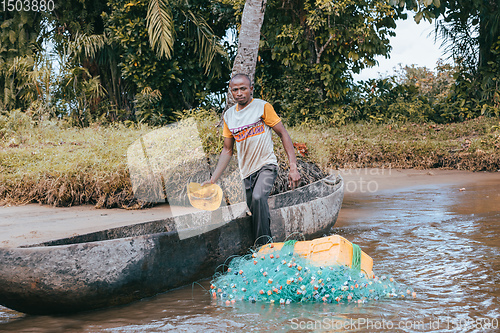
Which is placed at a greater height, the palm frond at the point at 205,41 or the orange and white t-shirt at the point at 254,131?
the palm frond at the point at 205,41

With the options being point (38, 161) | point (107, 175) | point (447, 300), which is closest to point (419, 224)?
point (447, 300)

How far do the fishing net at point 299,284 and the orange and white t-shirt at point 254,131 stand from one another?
89 cm

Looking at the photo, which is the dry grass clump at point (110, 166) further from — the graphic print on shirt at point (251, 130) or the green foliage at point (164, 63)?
the green foliage at point (164, 63)

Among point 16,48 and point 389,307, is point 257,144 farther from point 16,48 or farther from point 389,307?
point 16,48

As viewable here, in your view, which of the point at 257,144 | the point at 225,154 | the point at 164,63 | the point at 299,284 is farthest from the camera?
the point at 164,63

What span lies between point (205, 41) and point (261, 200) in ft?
29.4

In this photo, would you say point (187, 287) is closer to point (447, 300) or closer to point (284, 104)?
point (447, 300)

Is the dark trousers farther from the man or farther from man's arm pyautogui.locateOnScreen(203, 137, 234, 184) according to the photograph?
man's arm pyautogui.locateOnScreen(203, 137, 234, 184)

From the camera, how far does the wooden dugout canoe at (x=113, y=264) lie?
2.82 m

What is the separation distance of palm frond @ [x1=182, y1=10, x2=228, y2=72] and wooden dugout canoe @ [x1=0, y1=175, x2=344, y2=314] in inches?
329

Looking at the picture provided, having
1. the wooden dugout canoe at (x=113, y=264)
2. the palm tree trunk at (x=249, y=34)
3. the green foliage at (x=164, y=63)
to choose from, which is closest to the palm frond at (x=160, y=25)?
the green foliage at (x=164, y=63)

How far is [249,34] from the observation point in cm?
711

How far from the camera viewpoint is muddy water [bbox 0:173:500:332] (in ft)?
9.50

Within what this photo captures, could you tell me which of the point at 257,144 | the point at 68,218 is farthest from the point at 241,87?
the point at 68,218
